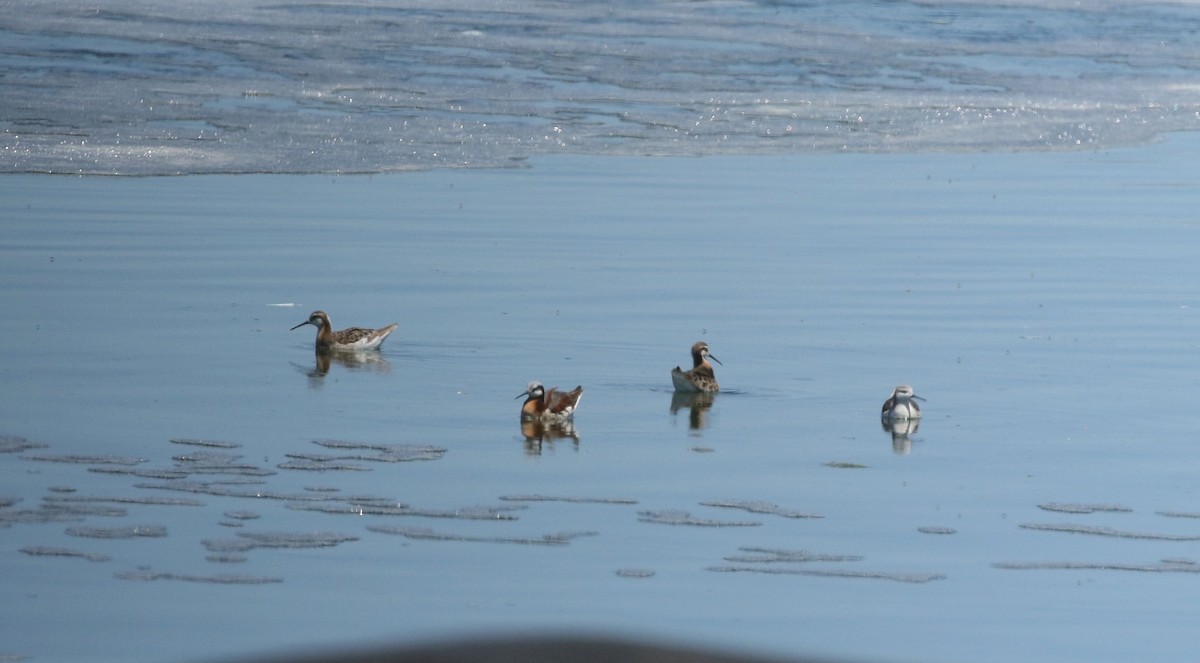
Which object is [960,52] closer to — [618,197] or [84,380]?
[618,197]

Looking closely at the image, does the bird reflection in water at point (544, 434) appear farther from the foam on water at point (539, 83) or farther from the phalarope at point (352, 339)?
the foam on water at point (539, 83)

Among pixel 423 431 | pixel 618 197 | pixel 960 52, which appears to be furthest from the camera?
pixel 960 52

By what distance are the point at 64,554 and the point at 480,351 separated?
14.3ft

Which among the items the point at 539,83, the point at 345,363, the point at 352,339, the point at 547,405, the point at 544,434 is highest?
the point at 539,83

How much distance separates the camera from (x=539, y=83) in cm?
2600

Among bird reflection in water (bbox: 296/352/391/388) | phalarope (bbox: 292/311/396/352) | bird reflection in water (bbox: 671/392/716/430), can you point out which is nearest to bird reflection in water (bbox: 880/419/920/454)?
bird reflection in water (bbox: 671/392/716/430)

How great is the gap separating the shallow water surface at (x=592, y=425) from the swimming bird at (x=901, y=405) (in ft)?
0.53

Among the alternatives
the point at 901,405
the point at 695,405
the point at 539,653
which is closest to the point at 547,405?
the point at 695,405

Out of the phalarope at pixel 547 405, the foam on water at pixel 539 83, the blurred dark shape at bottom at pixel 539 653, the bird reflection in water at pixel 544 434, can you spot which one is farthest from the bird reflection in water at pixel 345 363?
the blurred dark shape at bottom at pixel 539 653

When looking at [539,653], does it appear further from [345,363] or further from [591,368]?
[345,363]

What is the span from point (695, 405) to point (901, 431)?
3.80 ft

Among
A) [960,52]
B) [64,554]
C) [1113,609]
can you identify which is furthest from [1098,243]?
[960,52]

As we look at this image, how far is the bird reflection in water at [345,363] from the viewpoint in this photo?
416 inches

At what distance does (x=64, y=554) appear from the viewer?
21.6 ft
